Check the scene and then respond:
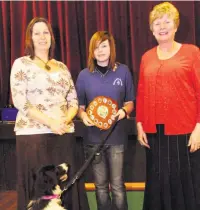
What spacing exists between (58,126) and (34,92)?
26 centimetres

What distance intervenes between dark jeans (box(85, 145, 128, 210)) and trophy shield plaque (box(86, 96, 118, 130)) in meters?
0.15

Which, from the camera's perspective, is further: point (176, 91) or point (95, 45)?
point (95, 45)

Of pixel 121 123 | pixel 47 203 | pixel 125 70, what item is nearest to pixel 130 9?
pixel 125 70

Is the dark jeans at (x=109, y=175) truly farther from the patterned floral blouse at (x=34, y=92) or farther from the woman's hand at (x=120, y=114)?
the patterned floral blouse at (x=34, y=92)

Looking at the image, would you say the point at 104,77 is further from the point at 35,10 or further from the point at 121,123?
the point at 35,10

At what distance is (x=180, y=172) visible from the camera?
2.36 meters

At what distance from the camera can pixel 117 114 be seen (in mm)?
2436

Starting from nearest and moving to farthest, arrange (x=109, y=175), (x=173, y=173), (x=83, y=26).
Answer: (x=173, y=173) < (x=109, y=175) < (x=83, y=26)

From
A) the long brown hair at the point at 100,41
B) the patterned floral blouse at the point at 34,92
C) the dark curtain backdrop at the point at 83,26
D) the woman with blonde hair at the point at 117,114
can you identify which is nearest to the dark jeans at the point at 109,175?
the woman with blonde hair at the point at 117,114

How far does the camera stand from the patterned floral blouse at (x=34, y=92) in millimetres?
2295

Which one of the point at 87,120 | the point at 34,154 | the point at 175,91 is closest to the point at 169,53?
the point at 175,91

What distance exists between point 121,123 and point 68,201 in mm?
618

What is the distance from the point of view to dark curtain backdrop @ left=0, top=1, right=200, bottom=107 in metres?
3.82

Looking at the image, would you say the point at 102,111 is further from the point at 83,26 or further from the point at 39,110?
the point at 83,26
